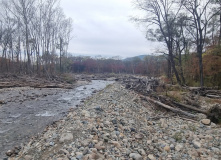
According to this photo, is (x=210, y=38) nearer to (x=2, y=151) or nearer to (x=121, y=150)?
(x=121, y=150)

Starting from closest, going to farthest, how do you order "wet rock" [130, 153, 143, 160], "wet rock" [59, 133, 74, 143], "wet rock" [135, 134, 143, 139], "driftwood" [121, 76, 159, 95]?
1. "wet rock" [130, 153, 143, 160]
2. "wet rock" [59, 133, 74, 143]
3. "wet rock" [135, 134, 143, 139]
4. "driftwood" [121, 76, 159, 95]

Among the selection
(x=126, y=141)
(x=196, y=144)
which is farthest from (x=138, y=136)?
(x=196, y=144)

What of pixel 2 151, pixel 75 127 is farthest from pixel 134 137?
pixel 2 151

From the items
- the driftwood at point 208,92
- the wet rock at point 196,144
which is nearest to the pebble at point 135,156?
the wet rock at point 196,144

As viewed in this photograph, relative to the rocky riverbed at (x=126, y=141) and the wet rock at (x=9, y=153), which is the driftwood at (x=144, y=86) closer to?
the rocky riverbed at (x=126, y=141)

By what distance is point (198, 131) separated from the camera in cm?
419

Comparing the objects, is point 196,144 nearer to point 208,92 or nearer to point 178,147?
point 178,147

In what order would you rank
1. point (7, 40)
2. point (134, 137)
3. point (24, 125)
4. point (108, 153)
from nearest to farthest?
point (108, 153) → point (134, 137) → point (24, 125) → point (7, 40)

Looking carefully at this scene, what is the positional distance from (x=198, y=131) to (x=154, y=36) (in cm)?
1271

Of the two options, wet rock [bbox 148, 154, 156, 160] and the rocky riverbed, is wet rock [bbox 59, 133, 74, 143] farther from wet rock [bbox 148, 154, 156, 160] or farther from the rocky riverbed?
wet rock [bbox 148, 154, 156, 160]

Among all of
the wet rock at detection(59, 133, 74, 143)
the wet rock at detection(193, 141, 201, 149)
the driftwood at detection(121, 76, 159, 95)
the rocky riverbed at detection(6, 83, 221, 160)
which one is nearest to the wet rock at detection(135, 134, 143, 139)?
the rocky riverbed at detection(6, 83, 221, 160)

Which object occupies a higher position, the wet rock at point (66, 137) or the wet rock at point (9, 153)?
the wet rock at point (66, 137)

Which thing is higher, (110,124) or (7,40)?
(7,40)

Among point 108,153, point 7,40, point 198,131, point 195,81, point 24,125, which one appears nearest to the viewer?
point 108,153
